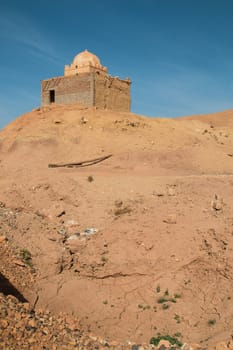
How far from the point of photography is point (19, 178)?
1389cm

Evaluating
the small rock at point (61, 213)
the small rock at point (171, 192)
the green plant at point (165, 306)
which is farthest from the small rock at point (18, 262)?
the small rock at point (171, 192)

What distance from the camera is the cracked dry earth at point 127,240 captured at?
8.32 metres

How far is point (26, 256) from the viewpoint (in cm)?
945

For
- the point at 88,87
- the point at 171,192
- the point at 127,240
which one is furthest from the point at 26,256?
the point at 88,87

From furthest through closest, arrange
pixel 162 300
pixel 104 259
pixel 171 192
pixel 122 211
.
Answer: pixel 171 192 → pixel 122 211 → pixel 104 259 → pixel 162 300

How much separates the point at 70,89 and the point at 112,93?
1.89m

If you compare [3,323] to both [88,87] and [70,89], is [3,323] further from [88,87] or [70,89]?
[70,89]

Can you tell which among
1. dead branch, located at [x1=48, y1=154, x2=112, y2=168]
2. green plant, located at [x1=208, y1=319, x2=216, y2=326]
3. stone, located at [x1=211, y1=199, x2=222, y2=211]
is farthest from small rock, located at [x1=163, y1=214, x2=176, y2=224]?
dead branch, located at [x1=48, y1=154, x2=112, y2=168]

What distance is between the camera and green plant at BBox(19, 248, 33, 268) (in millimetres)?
9367

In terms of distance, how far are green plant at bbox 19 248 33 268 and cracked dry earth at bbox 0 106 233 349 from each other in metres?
0.04

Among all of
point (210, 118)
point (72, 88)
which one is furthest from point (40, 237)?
point (210, 118)

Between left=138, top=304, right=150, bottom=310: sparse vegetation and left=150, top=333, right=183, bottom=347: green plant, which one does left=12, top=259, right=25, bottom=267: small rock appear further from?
left=150, top=333, right=183, bottom=347: green plant

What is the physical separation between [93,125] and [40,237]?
7.67m

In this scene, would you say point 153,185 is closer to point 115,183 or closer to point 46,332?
point 115,183
